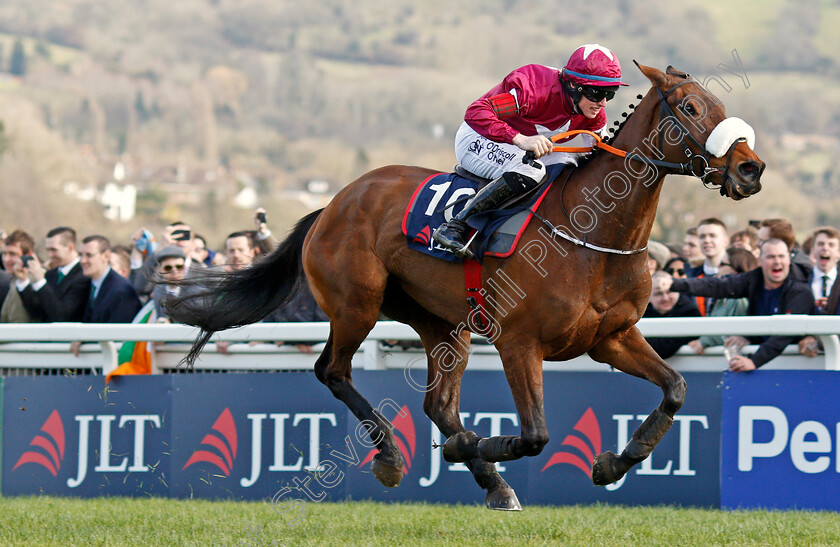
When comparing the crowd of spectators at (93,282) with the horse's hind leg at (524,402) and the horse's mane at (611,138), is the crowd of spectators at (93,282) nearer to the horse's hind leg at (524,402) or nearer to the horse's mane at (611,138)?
the horse's hind leg at (524,402)

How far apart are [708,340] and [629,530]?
1673mm

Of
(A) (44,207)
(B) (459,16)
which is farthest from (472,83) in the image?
(A) (44,207)

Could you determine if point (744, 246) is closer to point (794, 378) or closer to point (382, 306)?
point (794, 378)

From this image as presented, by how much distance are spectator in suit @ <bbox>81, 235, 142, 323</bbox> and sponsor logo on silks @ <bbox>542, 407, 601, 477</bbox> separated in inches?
128

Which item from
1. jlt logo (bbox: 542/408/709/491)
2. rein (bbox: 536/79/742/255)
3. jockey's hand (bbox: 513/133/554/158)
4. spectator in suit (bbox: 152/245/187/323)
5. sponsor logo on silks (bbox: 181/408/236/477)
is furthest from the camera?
sponsor logo on silks (bbox: 181/408/236/477)

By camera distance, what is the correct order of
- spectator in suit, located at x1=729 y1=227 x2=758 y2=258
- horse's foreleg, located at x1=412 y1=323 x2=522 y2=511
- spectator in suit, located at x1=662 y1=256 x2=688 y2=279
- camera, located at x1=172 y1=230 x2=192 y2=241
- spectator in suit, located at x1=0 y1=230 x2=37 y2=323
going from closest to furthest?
1. horse's foreleg, located at x1=412 y1=323 x2=522 y2=511
2. spectator in suit, located at x1=662 y1=256 x2=688 y2=279
3. spectator in suit, located at x1=729 y1=227 x2=758 y2=258
4. spectator in suit, located at x1=0 y1=230 x2=37 y2=323
5. camera, located at x1=172 y1=230 x2=192 y2=241

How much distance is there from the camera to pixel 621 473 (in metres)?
5.06

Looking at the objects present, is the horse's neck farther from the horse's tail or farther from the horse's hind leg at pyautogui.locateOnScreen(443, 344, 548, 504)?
the horse's tail

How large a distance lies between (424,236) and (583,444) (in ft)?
6.17

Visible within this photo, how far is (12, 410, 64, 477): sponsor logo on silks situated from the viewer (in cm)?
745

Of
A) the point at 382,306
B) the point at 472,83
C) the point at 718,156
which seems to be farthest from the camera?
the point at 472,83

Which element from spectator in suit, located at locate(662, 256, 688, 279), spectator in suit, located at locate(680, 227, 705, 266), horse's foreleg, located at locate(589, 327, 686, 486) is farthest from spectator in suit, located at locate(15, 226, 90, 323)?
spectator in suit, located at locate(680, 227, 705, 266)

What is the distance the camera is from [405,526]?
5551 mm

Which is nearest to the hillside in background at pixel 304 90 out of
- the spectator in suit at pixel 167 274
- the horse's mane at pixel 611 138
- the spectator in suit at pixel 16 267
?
the spectator in suit at pixel 16 267
